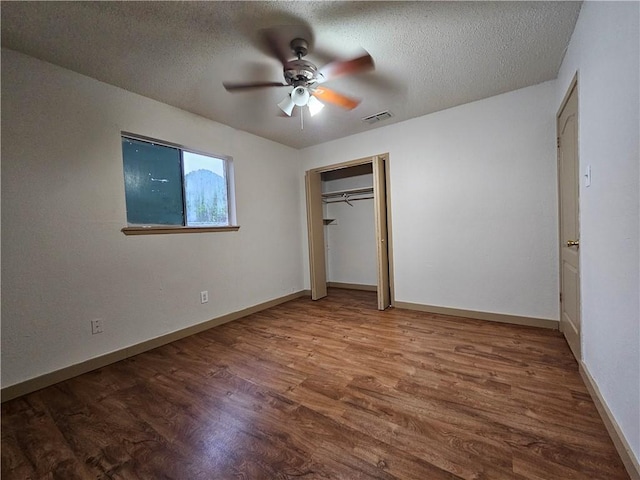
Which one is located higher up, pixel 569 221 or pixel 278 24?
pixel 278 24

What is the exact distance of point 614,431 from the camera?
123cm

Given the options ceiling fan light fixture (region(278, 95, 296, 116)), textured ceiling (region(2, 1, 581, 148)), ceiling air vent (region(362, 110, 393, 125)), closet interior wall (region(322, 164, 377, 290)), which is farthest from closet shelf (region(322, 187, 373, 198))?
ceiling fan light fixture (region(278, 95, 296, 116))

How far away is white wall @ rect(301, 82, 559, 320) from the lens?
2.58 m

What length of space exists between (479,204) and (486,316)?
126 cm

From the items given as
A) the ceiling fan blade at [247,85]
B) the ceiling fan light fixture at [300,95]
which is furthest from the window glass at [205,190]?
the ceiling fan light fixture at [300,95]

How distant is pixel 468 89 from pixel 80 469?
12.9ft

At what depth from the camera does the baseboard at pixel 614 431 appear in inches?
41.6

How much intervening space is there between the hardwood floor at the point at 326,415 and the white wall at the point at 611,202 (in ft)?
0.99

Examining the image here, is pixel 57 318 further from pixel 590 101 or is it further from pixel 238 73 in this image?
pixel 590 101

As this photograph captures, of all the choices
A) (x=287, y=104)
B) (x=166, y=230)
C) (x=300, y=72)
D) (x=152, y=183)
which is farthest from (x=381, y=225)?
(x=152, y=183)

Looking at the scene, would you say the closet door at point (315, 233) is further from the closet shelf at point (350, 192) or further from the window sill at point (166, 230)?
the window sill at point (166, 230)

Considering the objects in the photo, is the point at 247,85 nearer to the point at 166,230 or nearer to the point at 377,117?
the point at 166,230

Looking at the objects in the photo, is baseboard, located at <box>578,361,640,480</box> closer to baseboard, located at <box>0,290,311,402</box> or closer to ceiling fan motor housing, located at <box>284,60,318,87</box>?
ceiling fan motor housing, located at <box>284,60,318,87</box>

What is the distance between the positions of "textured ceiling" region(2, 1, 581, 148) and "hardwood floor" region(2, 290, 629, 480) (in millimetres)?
2404
